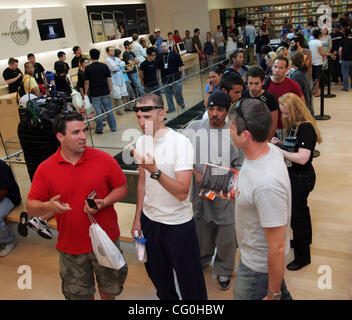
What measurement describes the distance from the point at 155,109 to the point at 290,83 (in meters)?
2.22

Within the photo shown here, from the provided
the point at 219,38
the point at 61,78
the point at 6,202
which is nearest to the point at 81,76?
the point at 61,78

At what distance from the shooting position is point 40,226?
324 cm

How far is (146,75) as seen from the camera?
7367 mm

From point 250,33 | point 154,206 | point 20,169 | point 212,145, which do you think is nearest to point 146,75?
point 20,169

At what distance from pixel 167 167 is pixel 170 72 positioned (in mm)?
5781

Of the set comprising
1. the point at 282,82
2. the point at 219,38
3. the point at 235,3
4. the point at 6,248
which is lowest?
the point at 6,248

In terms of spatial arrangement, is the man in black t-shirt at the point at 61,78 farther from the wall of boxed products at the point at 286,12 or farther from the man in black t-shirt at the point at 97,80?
the wall of boxed products at the point at 286,12

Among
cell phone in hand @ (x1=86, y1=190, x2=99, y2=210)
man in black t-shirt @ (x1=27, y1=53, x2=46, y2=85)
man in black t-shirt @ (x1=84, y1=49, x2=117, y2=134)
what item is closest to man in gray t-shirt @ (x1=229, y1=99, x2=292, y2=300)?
cell phone in hand @ (x1=86, y1=190, x2=99, y2=210)

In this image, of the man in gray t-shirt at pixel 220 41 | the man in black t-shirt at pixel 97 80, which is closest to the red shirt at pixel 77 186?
the man in black t-shirt at pixel 97 80

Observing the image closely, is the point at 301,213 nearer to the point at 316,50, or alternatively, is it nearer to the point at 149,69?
the point at 149,69

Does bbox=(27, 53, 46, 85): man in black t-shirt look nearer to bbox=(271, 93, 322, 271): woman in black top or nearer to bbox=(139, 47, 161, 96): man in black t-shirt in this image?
bbox=(139, 47, 161, 96): man in black t-shirt

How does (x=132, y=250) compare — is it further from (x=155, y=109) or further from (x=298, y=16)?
(x=298, y=16)

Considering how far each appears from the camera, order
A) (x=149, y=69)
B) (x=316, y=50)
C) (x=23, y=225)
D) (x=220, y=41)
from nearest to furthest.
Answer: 1. (x=23, y=225)
2. (x=149, y=69)
3. (x=316, y=50)
4. (x=220, y=41)

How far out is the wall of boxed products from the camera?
1562 centimetres
